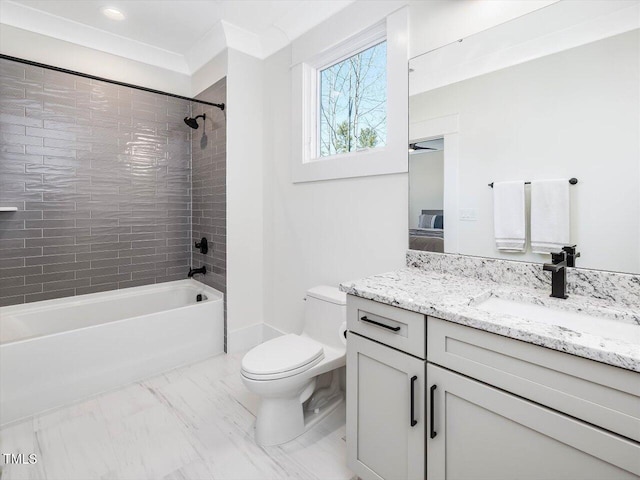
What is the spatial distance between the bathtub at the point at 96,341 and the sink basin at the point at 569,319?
2161 mm

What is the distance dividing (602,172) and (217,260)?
2.57 metres

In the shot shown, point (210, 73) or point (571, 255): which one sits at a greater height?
point (210, 73)

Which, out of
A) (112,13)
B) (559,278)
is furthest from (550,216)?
(112,13)

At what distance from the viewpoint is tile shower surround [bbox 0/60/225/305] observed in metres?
2.46

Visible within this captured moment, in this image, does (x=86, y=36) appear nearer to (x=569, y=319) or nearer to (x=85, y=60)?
(x=85, y=60)

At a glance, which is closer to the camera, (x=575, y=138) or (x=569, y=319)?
(x=569, y=319)

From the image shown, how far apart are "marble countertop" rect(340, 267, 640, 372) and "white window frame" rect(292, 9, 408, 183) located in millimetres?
719

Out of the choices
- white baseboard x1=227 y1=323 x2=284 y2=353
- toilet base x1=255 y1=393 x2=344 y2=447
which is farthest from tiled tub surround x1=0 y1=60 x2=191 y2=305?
toilet base x1=255 y1=393 x2=344 y2=447

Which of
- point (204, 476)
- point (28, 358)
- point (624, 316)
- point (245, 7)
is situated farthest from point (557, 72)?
point (28, 358)

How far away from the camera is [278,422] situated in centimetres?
178

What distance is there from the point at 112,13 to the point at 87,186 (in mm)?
1306

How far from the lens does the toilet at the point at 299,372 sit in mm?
1689

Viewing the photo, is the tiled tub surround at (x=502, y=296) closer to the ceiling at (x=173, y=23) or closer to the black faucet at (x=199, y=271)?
the ceiling at (x=173, y=23)

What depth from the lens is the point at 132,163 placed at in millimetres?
2969
